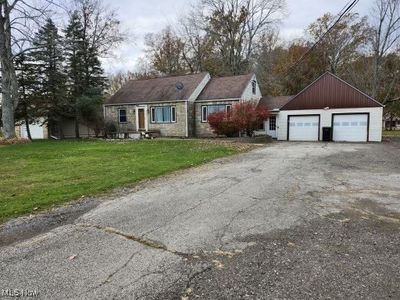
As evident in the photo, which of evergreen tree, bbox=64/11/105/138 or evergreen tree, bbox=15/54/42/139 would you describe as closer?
evergreen tree, bbox=15/54/42/139

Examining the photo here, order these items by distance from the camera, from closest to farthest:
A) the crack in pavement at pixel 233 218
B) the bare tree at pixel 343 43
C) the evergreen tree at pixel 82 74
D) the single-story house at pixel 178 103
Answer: the crack in pavement at pixel 233 218 → the single-story house at pixel 178 103 → the evergreen tree at pixel 82 74 → the bare tree at pixel 343 43

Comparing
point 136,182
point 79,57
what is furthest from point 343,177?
point 79,57

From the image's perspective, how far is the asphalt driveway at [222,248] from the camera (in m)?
3.13

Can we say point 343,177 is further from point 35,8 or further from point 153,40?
point 153,40

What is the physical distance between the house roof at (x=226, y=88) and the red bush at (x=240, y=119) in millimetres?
2824

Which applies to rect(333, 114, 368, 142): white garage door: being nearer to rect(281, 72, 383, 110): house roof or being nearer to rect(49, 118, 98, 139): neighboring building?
rect(281, 72, 383, 110): house roof

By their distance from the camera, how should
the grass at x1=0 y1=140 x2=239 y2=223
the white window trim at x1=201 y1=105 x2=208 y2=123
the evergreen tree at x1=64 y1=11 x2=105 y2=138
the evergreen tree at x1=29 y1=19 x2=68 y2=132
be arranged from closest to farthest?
the grass at x1=0 y1=140 x2=239 y2=223, the evergreen tree at x1=29 y1=19 x2=68 y2=132, the white window trim at x1=201 y1=105 x2=208 y2=123, the evergreen tree at x1=64 y1=11 x2=105 y2=138

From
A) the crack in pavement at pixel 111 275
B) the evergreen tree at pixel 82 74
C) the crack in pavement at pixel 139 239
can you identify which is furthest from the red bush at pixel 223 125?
the crack in pavement at pixel 111 275

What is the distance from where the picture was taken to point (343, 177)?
8617 millimetres

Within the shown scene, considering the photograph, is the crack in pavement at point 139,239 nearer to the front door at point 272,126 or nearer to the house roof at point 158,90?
the house roof at point 158,90

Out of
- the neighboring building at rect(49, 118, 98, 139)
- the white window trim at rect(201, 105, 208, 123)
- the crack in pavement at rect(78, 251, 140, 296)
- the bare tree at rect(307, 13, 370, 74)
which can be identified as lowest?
the crack in pavement at rect(78, 251, 140, 296)

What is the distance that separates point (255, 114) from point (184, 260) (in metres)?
18.2

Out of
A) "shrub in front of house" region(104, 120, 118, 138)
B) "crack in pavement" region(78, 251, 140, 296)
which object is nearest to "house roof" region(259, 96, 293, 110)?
"shrub in front of house" region(104, 120, 118, 138)

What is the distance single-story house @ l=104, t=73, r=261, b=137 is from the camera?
83.3ft
